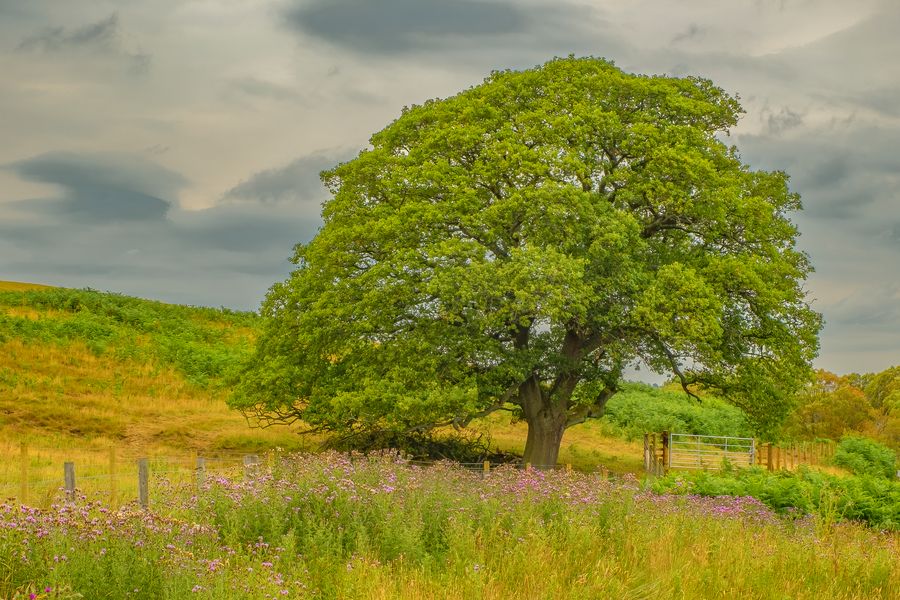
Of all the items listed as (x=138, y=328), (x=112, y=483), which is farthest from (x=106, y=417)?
(x=112, y=483)

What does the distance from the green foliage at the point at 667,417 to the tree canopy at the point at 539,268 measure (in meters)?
17.4

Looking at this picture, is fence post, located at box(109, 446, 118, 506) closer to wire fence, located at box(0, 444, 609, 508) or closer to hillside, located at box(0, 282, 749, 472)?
wire fence, located at box(0, 444, 609, 508)

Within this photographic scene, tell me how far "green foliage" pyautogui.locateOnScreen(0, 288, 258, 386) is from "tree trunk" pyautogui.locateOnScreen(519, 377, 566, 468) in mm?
15004

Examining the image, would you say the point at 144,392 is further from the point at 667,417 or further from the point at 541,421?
the point at 667,417

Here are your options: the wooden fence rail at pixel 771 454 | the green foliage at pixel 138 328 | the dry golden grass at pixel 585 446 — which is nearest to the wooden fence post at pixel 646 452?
the wooden fence rail at pixel 771 454

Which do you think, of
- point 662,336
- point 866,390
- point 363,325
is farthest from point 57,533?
point 866,390

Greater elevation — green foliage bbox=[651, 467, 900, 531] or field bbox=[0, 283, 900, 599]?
field bbox=[0, 283, 900, 599]

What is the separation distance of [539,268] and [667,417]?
29.0 metres

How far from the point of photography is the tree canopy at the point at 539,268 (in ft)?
80.3

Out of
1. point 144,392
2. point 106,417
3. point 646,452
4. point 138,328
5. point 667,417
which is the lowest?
point 646,452

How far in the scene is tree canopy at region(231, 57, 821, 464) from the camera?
24.5 m

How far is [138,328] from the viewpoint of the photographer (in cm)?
4838

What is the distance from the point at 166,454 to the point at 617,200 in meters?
17.7

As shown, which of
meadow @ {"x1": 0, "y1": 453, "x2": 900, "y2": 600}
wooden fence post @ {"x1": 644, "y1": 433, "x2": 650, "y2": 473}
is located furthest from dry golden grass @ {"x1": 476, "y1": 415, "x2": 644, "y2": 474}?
meadow @ {"x1": 0, "y1": 453, "x2": 900, "y2": 600}
